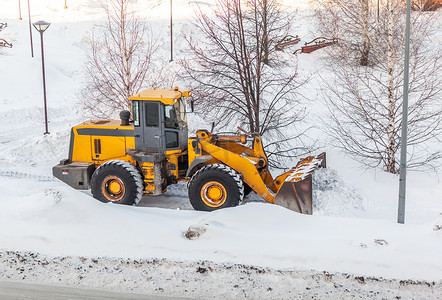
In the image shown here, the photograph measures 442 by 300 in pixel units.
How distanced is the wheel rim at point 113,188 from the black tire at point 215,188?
1.71 m

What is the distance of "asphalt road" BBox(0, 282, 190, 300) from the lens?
792 centimetres

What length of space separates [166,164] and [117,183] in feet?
4.16

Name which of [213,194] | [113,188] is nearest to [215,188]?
[213,194]

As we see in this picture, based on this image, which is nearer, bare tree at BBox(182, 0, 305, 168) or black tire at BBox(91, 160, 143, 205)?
black tire at BBox(91, 160, 143, 205)

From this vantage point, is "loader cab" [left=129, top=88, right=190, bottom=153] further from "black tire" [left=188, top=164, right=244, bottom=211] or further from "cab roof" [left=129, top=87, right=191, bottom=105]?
"black tire" [left=188, top=164, right=244, bottom=211]

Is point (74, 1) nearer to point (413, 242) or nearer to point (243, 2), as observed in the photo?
point (243, 2)

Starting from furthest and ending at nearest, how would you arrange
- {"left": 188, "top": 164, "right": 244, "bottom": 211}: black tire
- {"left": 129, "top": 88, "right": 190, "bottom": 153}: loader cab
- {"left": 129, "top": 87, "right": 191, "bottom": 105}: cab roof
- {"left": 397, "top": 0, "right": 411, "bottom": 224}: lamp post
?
{"left": 129, "top": 88, "right": 190, "bottom": 153}: loader cab
{"left": 129, "top": 87, "right": 191, "bottom": 105}: cab roof
{"left": 188, "top": 164, "right": 244, "bottom": 211}: black tire
{"left": 397, "top": 0, "right": 411, "bottom": 224}: lamp post

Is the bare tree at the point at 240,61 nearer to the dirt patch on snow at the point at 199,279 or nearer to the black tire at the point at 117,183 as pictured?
the black tire at the point at 117,183

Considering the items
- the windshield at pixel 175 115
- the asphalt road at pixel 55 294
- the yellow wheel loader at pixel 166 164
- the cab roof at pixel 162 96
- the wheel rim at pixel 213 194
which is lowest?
the asphalt road at pixel 55 294

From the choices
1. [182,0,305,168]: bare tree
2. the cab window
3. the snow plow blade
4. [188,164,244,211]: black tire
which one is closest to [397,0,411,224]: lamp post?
the snow plow blade

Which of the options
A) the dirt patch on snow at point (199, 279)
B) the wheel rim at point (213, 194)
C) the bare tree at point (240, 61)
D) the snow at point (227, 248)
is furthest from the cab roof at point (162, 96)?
the dirt patch on snow at point (199, 279)

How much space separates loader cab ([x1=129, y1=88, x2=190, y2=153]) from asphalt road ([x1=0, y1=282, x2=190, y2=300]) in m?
5.07

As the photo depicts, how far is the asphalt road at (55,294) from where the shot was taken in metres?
7.92

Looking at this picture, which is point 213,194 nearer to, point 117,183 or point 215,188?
point 215,188
